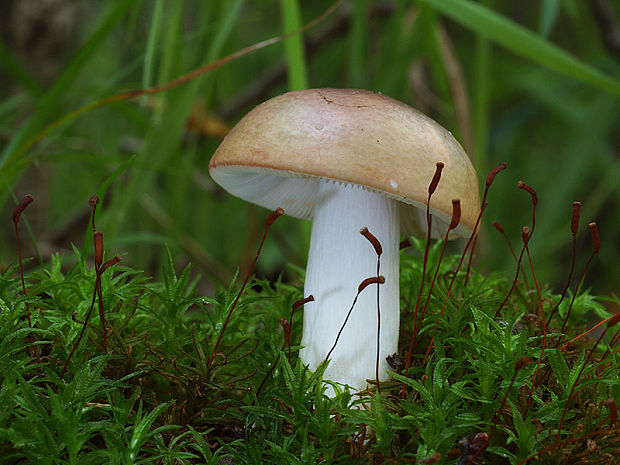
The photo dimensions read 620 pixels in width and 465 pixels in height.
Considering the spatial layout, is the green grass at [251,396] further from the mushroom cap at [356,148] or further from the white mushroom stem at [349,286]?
the mushroom cap at [356,148]

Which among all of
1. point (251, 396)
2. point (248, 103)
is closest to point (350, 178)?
point (251, 396)

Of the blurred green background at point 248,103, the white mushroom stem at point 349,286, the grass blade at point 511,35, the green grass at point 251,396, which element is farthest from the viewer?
the blurred green background at point 248,103

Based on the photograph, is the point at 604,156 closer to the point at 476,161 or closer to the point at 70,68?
the point at 476,161

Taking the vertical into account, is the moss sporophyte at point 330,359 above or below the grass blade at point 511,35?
below

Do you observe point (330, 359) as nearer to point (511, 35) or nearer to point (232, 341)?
point (232, 341)

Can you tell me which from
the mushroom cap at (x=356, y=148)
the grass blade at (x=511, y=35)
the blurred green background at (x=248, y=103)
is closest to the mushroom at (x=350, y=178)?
the mushroom cap at (x=356, y=148)

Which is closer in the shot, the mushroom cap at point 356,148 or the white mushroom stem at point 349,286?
the mushroom cap at point 356,148

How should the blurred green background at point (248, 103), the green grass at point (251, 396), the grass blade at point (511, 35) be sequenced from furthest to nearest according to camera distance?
the blurred green background at point (248, 103) → the grass blade at point (511, 35) → the green grass at point (251, 396)

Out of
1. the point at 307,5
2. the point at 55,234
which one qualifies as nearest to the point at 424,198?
the point at 55,234
